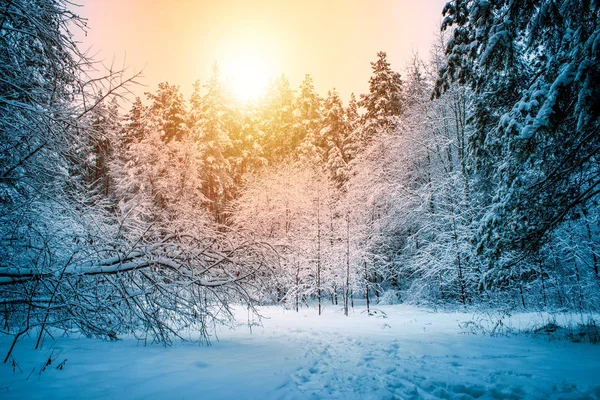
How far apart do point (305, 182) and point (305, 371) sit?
15.7 metres

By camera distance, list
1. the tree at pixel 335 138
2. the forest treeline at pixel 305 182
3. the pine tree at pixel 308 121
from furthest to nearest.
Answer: the pine tree at pixel 308 121 → the tree at pixel 335 138 → the forest treeline at pixel 305 182

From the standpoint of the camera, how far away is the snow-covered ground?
269 centimetres

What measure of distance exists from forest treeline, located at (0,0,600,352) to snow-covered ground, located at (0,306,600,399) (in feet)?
1.68

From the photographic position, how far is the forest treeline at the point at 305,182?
144 inches

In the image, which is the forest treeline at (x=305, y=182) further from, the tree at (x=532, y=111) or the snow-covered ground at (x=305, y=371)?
the snow-covered ground at (x=305, y=371)

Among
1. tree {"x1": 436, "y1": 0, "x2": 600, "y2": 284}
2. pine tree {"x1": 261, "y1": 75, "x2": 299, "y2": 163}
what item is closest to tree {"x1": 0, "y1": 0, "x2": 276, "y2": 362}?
tree {"x1": 436, "y1": 0, "x2": 600, "y2": 284}

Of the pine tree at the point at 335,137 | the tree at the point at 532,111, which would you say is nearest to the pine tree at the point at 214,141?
the pine tree at the point at 335,137

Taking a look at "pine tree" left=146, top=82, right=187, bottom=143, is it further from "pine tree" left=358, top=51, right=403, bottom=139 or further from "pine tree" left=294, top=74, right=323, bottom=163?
"pine tree" left=358, top=51, right=403, bottom=139

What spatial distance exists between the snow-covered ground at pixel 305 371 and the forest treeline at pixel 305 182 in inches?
20.2

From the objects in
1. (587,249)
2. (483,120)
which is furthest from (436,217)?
(483,120)

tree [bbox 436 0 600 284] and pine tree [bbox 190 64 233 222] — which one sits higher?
pine tree [bbox 190 64 233 222]

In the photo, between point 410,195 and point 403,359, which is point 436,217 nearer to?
point 410,195

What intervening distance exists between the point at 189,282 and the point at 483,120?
245 inches

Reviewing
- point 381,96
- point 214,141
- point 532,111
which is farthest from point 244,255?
point 214,141
